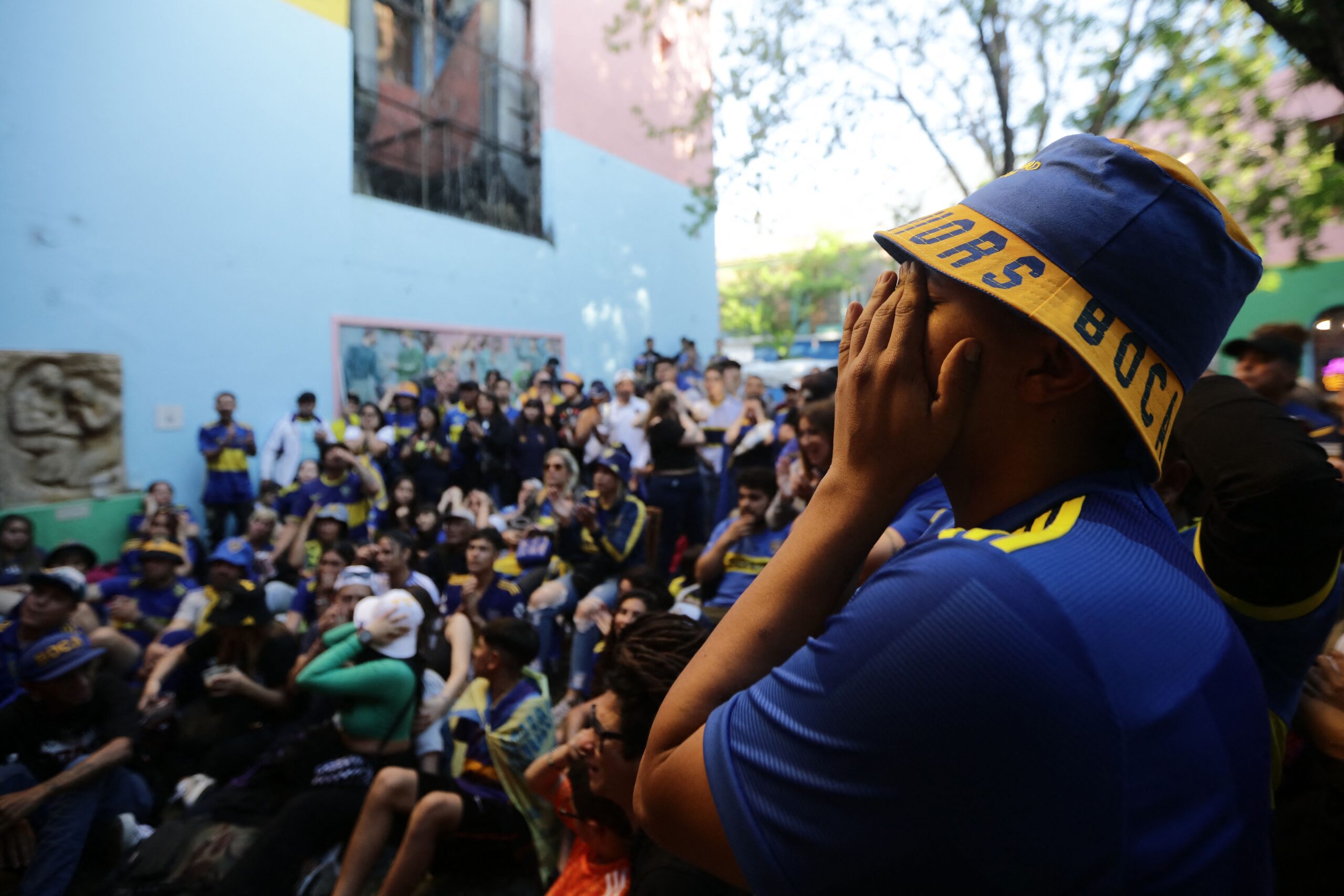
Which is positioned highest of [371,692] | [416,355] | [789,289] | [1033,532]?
[789,289]

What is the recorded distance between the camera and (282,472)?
9336 millimetres

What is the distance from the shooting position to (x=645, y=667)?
214 cm

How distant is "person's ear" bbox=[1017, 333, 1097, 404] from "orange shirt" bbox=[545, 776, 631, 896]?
1.80 metres

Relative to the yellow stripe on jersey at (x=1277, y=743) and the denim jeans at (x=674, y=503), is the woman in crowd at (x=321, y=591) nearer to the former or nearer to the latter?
the denim jeans at (x=674, y=503)

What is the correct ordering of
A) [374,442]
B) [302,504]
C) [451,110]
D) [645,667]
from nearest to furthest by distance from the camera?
[645,667]
[302,504]
[374,442]
[451,110]

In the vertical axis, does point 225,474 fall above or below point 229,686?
above

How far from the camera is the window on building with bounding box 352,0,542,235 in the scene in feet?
37.1

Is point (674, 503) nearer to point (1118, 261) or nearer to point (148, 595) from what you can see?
point (148, 595)

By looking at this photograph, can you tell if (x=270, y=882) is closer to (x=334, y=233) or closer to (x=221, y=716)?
(x=221, y=716)


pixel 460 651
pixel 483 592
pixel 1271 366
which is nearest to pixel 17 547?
pixel 483 592

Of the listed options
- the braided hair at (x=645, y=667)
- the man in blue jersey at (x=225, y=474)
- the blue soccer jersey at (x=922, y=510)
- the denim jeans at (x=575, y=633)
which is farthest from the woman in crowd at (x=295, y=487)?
the blue soccer jersey at (x=922, y=510)

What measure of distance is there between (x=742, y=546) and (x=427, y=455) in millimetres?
5847

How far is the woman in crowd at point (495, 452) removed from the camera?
9.55 meters

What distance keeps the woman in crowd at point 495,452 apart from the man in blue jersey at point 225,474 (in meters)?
2.49
